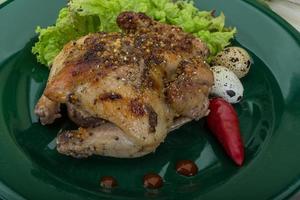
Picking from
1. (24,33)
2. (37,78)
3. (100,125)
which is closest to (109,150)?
(100,125)

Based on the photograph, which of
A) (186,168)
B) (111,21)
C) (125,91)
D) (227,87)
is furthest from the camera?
(111,21)

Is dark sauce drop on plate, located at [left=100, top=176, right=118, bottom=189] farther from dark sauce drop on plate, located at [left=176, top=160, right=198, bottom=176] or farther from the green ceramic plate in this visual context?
dark sauce drop on plate, located at [left=176, top=160, right=198, bottom=176]

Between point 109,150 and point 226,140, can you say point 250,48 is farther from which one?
point 109,150

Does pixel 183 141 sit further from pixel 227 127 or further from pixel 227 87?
pixel 227 87

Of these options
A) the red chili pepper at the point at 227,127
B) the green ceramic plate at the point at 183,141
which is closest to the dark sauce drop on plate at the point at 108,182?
the green ceramic plate at the point at 183,141

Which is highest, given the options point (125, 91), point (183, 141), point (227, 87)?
point (125, 91)

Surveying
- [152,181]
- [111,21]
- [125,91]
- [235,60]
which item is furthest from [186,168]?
[111,21]

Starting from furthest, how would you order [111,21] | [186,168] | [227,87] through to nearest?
1. [111,21]
2. [227,87]
3. [186,168]
